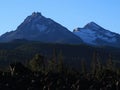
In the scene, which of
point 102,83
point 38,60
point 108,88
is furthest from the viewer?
point 38,60

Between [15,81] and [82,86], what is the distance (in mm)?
4260

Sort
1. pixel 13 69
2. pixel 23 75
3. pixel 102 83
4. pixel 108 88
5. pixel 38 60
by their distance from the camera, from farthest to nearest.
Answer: pixel 38 60, pixel 13 69, pixel 23 75, pixel 102 83, pixel 108 88

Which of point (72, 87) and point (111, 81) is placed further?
point (111, 81)

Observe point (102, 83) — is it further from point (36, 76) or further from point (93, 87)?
point (36, 76)

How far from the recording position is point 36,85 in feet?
91.1

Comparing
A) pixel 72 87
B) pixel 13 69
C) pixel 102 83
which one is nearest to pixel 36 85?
pixel 72 87

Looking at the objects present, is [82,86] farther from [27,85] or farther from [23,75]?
[23,75]

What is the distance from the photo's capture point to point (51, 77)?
3036 cm

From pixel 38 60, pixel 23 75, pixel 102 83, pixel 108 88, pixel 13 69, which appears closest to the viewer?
pixel 108 88

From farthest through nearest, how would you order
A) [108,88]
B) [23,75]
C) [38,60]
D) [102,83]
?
[38,60], [23,75], [102,83], [108,88]

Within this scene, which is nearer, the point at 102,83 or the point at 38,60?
the point at 102,83

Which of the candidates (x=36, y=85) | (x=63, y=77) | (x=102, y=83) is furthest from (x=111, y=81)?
(x=36, y=85)

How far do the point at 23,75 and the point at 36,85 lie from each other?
145 inches

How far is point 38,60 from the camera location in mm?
88250
